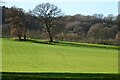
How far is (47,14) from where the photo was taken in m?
98.0

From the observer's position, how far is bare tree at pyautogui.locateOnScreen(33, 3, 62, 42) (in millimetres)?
96188

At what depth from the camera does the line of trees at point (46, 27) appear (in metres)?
91.4

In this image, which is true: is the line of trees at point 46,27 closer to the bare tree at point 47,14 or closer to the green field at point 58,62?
the bare tree at point 47,14

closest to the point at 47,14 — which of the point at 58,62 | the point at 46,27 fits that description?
the point at 46,27

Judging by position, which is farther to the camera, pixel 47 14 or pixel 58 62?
pixel 47 14

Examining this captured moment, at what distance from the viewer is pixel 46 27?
95500 mm

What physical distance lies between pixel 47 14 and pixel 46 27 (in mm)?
4743

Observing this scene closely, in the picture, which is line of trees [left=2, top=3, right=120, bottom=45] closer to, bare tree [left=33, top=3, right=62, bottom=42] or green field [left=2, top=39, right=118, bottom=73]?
bare tree [left=33, top=3, right=62, bottom=42]

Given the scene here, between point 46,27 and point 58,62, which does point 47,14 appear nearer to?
point 46,27

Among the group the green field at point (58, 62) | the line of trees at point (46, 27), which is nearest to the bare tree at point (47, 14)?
the line of trees at point (46, 27)

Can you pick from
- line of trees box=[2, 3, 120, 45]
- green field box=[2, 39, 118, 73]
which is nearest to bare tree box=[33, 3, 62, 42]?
line of trees box=[2, 3, 120, 45]

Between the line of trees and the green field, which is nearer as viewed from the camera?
the green field

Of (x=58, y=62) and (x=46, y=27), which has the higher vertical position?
(x=46, y=27)

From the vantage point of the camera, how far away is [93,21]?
112 metres
